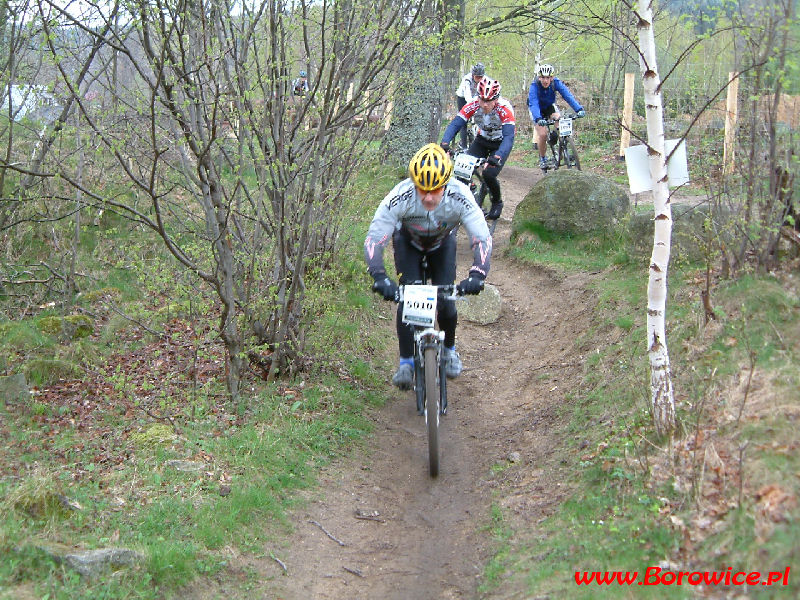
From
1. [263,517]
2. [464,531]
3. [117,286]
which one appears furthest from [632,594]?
[117,286]

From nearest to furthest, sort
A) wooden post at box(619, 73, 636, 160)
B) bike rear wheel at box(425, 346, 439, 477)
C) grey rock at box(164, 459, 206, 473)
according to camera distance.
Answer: grey rock at box(164, 459, 206, 473) < bike rear wheel at box(425, 346, 439, 477) < wooden post at box(619, 73, 636, 160)

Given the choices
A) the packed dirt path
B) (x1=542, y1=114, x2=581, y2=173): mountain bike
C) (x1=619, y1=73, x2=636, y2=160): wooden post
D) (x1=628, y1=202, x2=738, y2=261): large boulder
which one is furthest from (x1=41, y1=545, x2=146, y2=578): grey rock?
(x1=619, y1=73, x2=636, y2=160): wooden post

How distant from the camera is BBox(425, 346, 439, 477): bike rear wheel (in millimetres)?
5461

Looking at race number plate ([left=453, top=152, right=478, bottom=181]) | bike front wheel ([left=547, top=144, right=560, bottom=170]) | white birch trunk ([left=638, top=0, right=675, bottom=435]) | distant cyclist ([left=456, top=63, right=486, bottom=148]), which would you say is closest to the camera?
white birch trunk ([left=638, top=0, right=675, bottom=435])

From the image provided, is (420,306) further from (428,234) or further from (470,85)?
(470,85)

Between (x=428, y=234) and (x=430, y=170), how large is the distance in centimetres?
62

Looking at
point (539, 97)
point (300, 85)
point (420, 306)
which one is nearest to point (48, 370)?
point (300, 85)

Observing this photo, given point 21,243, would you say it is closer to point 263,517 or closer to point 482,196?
point 482,196

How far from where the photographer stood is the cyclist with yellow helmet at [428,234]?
5766 mm

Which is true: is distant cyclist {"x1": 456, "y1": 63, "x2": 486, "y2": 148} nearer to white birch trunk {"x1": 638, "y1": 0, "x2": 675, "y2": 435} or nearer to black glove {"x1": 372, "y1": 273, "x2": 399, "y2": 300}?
black glove {"x1": 372, "y1": 273, "x2": 399, "y2": 300}

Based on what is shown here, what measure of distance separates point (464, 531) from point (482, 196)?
7328 mm

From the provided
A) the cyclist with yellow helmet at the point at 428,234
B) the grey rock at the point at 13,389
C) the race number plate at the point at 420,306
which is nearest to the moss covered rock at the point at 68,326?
the grey rock at the point at 13,389

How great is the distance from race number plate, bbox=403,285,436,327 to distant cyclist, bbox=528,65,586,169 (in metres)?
7.88

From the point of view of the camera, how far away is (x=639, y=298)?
7.47m
